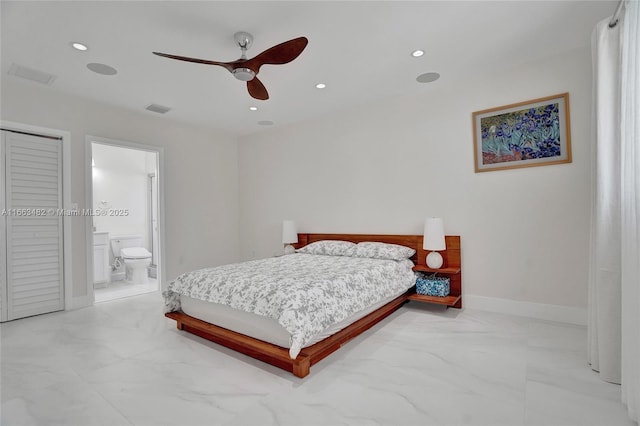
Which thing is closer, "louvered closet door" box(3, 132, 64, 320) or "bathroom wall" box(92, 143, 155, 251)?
"louvered closet door" box(3, 132, 64, 320)

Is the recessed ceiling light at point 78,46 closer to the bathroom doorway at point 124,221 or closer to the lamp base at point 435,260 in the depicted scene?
the bathroom doorway at point 124,221

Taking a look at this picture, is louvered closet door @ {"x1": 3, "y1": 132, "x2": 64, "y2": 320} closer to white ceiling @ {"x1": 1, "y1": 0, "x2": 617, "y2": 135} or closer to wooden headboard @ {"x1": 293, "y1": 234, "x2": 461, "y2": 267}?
white ceiling @ {"x1": 1, "y1": 0, "x2": 617, "y2": 135}

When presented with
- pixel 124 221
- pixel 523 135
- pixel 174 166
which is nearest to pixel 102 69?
pixel 174 166

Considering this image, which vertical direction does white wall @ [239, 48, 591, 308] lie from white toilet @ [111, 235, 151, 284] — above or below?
above

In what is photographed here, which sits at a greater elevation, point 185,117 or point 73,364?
point 185,117

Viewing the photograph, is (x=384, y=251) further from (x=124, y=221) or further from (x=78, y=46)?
(x=124, y=221)

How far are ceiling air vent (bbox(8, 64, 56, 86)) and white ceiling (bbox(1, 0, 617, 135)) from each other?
0.07m

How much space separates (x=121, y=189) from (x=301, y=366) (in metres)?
5.59

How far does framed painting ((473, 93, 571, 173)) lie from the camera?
2926 millimetres

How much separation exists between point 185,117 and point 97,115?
106cm

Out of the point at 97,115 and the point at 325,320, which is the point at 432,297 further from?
the point at 97,115

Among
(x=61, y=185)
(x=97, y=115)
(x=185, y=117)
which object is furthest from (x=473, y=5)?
(x=61, y=185)

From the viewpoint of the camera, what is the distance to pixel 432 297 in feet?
10.9

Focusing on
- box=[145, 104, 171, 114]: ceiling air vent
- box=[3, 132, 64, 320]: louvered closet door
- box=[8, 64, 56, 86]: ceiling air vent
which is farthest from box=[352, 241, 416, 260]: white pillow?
box=[8, 64, 56, 86]: ceiling air vent
